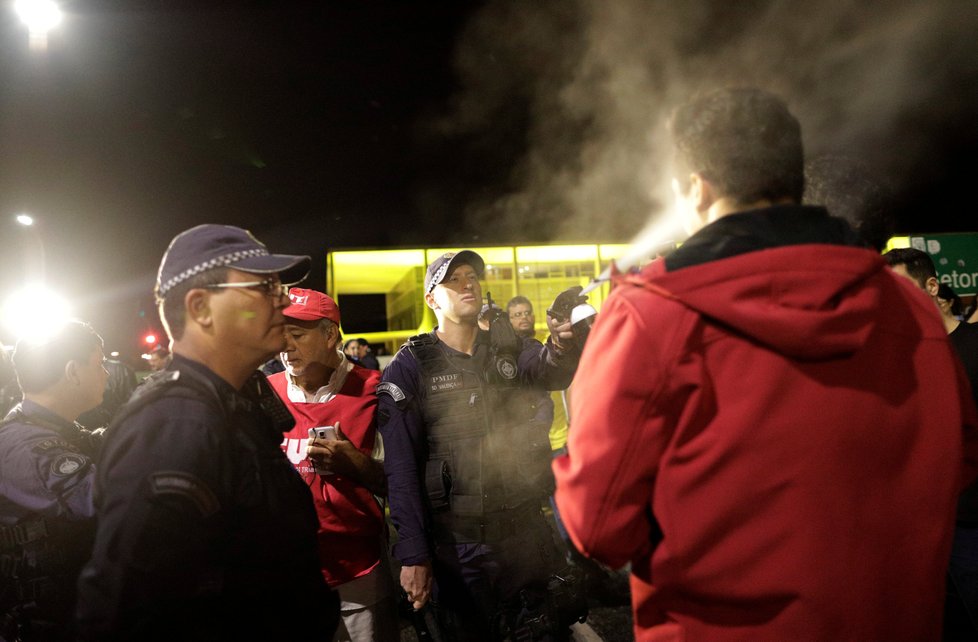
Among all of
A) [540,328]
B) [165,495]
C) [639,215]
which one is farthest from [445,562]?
[639,215]

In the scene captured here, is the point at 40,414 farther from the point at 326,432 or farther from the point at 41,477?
the point at 326,432

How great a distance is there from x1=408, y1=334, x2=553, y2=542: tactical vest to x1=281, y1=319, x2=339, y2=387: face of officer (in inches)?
19.6

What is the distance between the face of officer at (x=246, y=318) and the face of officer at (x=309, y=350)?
48.0 inches

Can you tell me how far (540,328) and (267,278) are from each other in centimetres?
1077

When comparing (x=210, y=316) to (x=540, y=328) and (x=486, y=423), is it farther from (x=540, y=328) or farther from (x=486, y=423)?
(x=540, y=328)

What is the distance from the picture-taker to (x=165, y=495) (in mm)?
1374

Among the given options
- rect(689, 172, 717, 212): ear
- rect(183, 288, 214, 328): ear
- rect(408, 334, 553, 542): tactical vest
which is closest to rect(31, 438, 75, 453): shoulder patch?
rect(183, 288, 214, 328): ear

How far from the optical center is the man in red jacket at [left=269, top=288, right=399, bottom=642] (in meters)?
2.77

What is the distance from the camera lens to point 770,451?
115cm

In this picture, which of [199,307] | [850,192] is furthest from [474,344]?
[850,192]

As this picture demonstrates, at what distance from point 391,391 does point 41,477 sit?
1.62 m

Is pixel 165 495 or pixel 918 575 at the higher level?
pixel 165 495

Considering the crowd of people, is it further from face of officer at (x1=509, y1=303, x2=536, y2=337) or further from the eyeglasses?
face of officer at (x1=509, y1=303, x2=536, y2=337)

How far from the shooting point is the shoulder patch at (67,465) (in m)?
2.40
